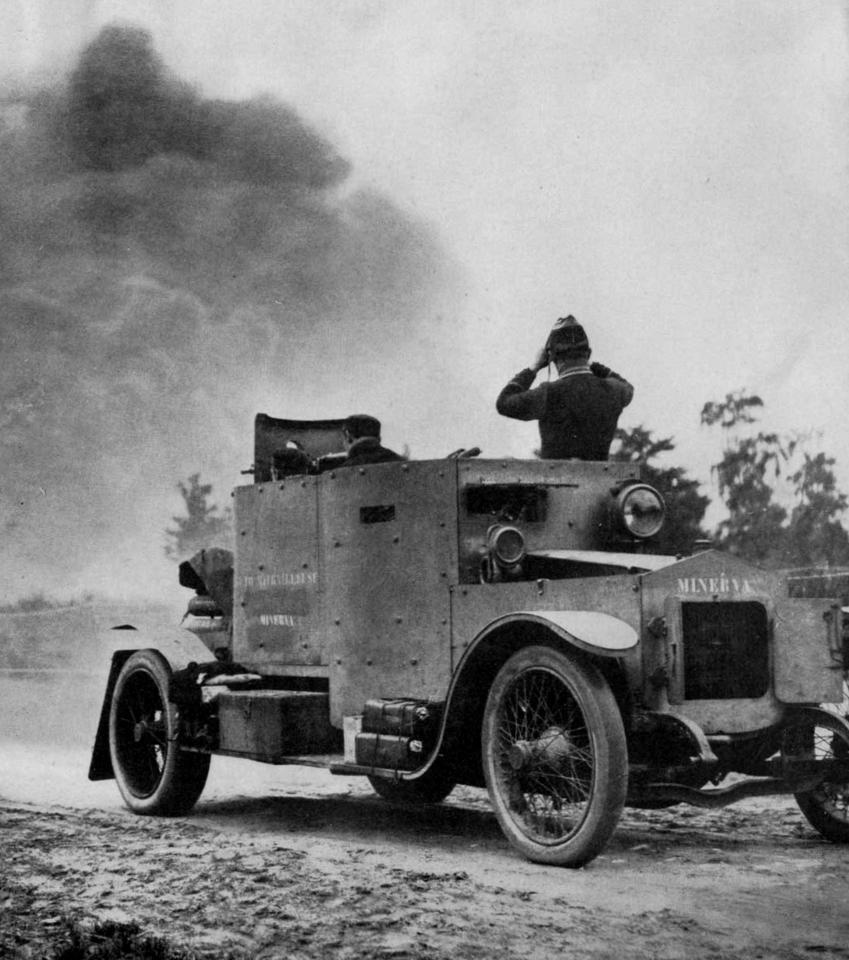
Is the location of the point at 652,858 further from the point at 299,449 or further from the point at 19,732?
the point at 19,732

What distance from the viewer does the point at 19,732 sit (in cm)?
1509

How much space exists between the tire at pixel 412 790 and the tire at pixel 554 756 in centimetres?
73

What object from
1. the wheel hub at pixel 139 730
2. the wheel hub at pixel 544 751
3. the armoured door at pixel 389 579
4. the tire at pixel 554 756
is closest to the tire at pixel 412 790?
the armoured door at pixel 389 579

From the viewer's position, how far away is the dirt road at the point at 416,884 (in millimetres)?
4684

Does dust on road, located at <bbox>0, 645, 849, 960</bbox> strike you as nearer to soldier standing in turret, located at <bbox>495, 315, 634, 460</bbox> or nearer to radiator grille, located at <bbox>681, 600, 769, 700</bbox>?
radiator grille, located at <bbox>681, 600, 769, 700</bbox>

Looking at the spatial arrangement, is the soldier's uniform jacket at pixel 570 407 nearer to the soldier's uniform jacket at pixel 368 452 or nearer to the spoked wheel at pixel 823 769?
the soldier's uniform jacket at pixel 368 452

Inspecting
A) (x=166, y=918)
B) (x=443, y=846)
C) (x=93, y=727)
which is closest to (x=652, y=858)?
(x=443, y=846)

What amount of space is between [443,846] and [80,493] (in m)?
30.9

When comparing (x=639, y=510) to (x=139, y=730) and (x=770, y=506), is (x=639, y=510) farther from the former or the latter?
(x=770, y=506)

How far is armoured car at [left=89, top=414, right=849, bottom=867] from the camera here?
6328mm

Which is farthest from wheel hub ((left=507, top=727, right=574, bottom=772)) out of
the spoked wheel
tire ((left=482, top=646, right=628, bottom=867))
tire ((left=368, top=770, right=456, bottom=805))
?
the spoked wheel

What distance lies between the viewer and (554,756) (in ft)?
20.6

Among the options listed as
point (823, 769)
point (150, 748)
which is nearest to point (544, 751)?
point (823, 769)

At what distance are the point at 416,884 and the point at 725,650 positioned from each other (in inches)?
76.2
